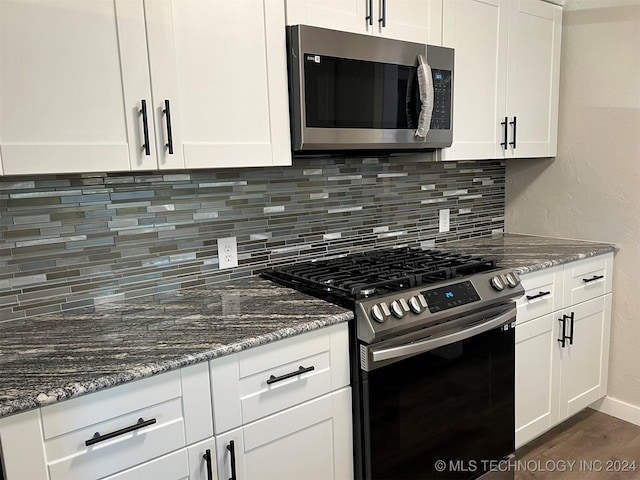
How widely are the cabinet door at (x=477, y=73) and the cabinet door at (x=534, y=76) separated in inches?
3.1

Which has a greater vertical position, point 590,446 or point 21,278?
point 21,278

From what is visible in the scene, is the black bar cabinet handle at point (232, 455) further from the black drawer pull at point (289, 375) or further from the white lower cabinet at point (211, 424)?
the black drawer pull at point (289, 375)

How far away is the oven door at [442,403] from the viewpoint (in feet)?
5.31

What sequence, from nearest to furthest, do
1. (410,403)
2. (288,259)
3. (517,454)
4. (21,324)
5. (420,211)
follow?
1. (21,324)
2. (410,403)
3. (288,259)
4. (517,454)
5. (420,211)

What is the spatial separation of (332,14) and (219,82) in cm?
51

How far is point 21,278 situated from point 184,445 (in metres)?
0.79

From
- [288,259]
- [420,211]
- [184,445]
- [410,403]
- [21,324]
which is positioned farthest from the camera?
[420,211]

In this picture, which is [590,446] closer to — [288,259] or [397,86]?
[288,259]

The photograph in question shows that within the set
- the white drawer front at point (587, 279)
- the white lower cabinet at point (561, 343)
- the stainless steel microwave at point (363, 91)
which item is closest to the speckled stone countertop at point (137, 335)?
the stainless steel microwave at point (363, 91)

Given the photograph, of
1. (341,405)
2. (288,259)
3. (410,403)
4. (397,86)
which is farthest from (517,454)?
(397,86)

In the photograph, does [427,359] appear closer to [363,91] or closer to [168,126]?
[363,91]

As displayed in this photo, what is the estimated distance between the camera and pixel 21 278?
1603mm

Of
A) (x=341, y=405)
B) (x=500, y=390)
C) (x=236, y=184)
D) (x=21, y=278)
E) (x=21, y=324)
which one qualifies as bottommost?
(x=500, y=390)

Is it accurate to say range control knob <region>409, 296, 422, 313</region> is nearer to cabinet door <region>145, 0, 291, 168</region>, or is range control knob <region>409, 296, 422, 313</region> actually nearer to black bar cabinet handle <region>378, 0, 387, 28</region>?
cabinet door <region>145, 0, 291, 168</region>
